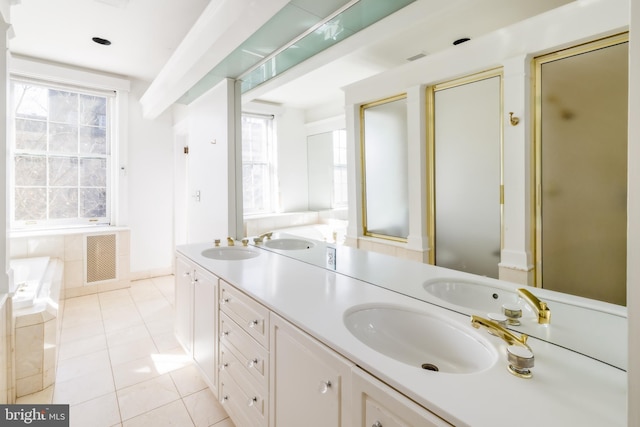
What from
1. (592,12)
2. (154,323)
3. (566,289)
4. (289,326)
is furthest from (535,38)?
(154,323)

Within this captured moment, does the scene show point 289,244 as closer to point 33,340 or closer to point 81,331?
point 33,340

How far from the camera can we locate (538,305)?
91cm

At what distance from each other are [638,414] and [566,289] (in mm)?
368

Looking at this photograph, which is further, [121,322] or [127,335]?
[121,322]

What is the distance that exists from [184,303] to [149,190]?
2598 millimetres

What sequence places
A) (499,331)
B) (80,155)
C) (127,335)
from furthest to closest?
(80,155), (127,335), (499,331)

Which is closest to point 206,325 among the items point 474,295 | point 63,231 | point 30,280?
point 474,295

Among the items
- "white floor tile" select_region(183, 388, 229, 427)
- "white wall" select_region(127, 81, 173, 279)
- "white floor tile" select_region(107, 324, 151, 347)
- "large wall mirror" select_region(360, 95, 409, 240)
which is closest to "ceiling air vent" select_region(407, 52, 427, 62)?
"large wall mirror" select_region(360, 95, 409, 240)

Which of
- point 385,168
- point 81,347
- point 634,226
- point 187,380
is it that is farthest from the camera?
point 81,347

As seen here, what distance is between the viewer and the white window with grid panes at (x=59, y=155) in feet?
11.2

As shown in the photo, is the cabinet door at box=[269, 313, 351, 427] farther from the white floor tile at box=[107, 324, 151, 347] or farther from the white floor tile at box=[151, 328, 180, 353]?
the white floor tile at box=[107, 324, 151, 347]

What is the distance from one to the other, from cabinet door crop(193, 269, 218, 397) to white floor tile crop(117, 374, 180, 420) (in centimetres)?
25

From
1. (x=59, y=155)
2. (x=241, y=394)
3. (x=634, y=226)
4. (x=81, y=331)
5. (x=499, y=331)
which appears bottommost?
(x=81, y=331)

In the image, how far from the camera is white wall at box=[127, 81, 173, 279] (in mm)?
4051
